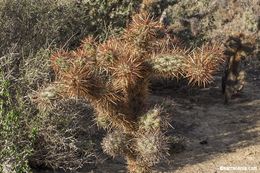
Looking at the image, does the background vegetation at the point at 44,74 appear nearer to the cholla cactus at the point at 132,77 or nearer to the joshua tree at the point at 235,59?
the cholla cactus at the point at 132,77

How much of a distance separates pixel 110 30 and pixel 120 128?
3.16 m

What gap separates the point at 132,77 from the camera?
4.92 metres

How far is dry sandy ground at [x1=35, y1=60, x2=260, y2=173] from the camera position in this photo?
650 centimetres

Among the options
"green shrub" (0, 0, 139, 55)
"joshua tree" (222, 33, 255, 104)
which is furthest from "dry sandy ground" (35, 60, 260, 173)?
"green shrub" (0, 0, 139, 55)

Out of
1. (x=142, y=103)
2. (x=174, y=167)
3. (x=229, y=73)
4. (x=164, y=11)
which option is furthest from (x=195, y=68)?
Answer: (x=164, y=11)

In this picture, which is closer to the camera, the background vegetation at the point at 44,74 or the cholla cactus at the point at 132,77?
the cholla cactus at the point at 132,77

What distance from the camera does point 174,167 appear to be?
6473 millimetres

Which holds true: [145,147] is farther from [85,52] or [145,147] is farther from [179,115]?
[179,115]

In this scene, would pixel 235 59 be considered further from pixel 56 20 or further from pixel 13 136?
pixel 13 136

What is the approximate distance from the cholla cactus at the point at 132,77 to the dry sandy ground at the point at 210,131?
77 cm

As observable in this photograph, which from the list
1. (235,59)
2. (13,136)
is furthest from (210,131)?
(13,136)

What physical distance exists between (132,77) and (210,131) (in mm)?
3072

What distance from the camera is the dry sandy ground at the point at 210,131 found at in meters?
6.50

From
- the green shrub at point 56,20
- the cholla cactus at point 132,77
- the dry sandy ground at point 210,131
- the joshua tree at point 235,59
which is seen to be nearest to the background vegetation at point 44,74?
the green shrub at point 56,20
